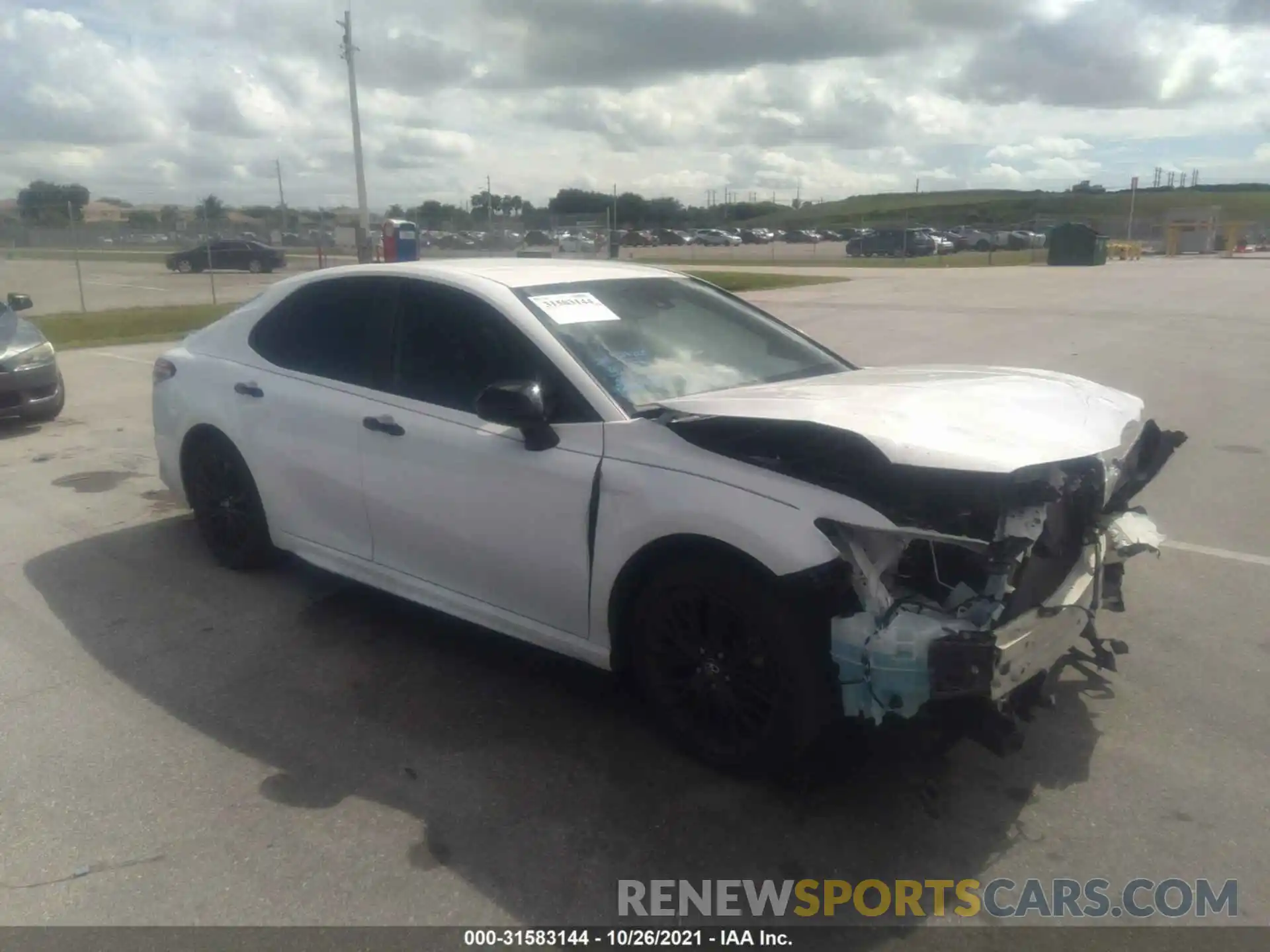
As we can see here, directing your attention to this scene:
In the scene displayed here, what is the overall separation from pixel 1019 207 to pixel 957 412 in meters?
122

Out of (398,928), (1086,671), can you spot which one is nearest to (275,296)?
(398,928)

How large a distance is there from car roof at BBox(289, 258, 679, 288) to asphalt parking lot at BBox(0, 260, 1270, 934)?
1.60 meters

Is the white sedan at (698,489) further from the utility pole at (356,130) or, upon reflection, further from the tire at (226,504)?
the utility pole at (356,130)

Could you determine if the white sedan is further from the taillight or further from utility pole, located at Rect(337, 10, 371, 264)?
utility pole, located at Rect(337, 10, 371, 264)

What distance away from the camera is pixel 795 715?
3.34 metres

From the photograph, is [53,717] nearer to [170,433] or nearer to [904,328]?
[170,433]

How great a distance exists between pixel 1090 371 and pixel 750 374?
30.2 feet

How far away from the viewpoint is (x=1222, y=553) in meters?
6.00

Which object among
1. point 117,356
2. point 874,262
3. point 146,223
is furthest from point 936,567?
point 874,262

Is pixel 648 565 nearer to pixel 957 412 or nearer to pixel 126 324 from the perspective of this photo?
pixel 957 412

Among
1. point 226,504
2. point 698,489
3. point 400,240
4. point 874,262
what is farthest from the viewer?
point 874,262

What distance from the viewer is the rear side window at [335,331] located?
4719mm

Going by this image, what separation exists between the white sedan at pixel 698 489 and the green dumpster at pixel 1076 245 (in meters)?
40.5

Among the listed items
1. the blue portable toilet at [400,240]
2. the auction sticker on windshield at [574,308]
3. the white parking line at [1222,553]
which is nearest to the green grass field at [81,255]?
the blue portable toilet at [400,240]
